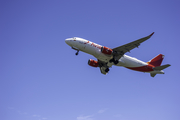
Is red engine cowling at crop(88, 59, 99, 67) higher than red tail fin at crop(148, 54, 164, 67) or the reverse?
higher

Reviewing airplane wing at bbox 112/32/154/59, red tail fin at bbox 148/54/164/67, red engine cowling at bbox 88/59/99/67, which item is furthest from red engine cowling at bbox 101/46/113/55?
red tail fin at bbox 148/54/164/67

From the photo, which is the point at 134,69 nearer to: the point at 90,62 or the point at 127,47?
the point at 127,47

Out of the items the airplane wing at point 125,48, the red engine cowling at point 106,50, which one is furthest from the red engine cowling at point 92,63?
the red engine cowling at point 106,50

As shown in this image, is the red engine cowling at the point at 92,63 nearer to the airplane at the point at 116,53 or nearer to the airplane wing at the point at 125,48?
the airplane at the point at 116,53

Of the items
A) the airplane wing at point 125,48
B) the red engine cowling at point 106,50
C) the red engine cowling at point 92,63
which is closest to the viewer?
the airplane wing at point 125,48

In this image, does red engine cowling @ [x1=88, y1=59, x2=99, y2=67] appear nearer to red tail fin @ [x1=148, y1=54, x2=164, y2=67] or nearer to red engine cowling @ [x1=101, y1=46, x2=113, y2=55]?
red engine cowling @ [x1=101, y1=46, x2=113, y2=55]

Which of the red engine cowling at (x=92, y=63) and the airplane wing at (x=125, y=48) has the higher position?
the red engine cowling at (x=92, y=63)

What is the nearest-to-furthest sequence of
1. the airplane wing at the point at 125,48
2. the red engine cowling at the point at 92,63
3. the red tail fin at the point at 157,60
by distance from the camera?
Result: the airplane wing at the point at 125,48
the red engine cowling at the point at 92,63
the red tail fin at the point at 157,60

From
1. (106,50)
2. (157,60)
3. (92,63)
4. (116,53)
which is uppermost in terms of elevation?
(92,63)

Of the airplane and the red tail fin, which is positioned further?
the red tail fin

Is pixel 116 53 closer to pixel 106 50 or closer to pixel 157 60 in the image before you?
pixel 106 50

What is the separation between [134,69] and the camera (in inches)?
1732

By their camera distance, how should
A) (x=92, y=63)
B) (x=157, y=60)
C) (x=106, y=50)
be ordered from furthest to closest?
(x=157, y=60), (x=92, y=63), (x=106, y=50)

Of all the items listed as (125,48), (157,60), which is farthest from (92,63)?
(157,60)
